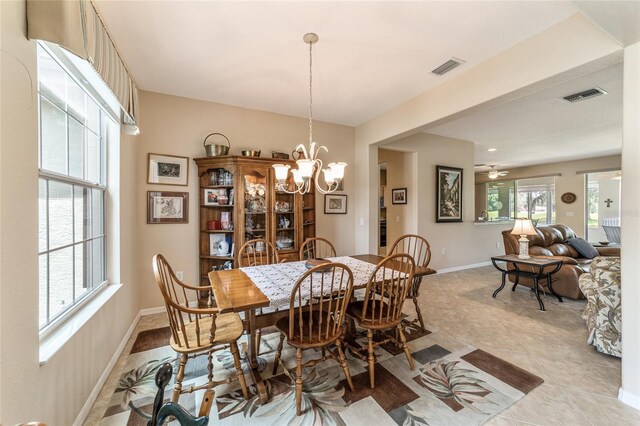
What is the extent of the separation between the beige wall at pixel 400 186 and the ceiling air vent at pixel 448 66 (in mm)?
2282

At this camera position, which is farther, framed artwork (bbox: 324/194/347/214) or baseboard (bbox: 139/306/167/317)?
framed artwork (bbox: 324/194/347/214)

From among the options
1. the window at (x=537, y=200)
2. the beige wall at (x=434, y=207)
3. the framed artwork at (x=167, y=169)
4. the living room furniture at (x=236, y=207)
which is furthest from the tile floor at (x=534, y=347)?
the window at (x=537, y=200)

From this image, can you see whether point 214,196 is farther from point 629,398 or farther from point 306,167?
point 629,398

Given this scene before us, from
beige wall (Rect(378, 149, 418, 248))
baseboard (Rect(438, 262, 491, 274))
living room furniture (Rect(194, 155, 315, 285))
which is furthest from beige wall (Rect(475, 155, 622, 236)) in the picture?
living room furniture (Rect(194, 155, 315, 285))

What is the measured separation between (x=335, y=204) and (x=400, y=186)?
5.47 ft

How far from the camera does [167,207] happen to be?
3.22 meters

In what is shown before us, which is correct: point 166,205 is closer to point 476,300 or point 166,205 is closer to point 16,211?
point 16,211

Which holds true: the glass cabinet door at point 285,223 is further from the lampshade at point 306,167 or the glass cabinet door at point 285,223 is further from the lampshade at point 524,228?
the lampshade at point 524,228

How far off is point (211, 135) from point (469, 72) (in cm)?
310

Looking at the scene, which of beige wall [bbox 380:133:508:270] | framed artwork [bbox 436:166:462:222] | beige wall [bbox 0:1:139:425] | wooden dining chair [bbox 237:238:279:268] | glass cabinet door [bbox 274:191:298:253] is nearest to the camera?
beige wall [bbox 0:1:139:425]

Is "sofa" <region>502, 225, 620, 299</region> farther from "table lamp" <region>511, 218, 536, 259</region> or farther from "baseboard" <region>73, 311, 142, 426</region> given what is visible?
"baseboard" <region>73, 311, 142, 426</region>

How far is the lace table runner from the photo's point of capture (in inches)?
68.9

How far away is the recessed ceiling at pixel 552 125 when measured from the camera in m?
3.13

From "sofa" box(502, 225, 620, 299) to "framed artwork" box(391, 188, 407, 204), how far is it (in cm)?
176
